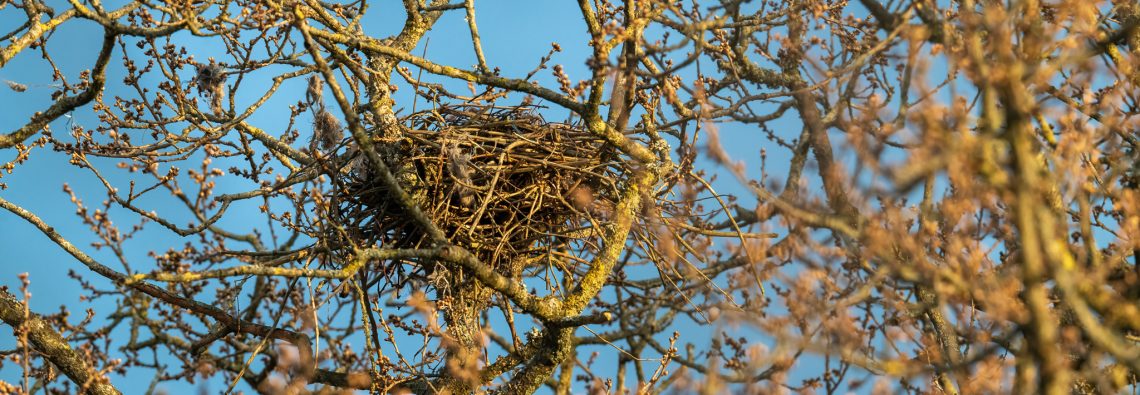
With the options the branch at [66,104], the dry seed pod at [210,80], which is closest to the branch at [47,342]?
the branch at [66,104]

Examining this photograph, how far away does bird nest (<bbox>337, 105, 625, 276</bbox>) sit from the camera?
4.25m

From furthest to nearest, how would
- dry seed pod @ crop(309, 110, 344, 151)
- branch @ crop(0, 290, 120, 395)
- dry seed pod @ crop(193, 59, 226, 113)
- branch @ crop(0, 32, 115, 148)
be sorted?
dry seed pod @ crop(193, 59, 226, 113) < dry seed pod @ crop(309, 110, 344, 151) < branch @ crop(0, 290, 120, 395) < branch @ crop(0, 32, 115, 148)

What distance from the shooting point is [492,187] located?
4.11 m

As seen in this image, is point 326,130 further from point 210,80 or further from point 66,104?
point 66,104

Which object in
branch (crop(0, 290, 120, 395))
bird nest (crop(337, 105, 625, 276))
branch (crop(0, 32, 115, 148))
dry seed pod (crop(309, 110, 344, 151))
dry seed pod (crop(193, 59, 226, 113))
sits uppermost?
dry seed pod (crop(193, 59, 226, 113))

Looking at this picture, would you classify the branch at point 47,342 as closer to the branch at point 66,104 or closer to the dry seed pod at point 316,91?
the branch at point 66,104

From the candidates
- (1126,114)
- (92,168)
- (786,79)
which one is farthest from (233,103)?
(1126,114)

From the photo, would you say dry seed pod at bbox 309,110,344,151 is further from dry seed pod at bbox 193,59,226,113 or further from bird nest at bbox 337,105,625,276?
dry seed pod at bbox 193,59,226,113

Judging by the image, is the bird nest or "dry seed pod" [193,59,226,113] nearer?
the bird nest

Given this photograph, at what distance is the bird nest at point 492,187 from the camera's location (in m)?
4.25

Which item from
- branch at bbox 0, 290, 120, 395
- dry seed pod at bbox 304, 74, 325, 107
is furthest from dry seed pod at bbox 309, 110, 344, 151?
branch at bbox 0, 290, 120, 395

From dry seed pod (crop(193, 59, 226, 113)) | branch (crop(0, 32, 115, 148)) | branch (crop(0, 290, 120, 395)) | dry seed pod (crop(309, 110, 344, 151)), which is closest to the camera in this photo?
branch (crop(0, 32, 115, 148))

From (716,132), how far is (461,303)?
5.03 ft

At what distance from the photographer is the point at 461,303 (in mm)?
4277
